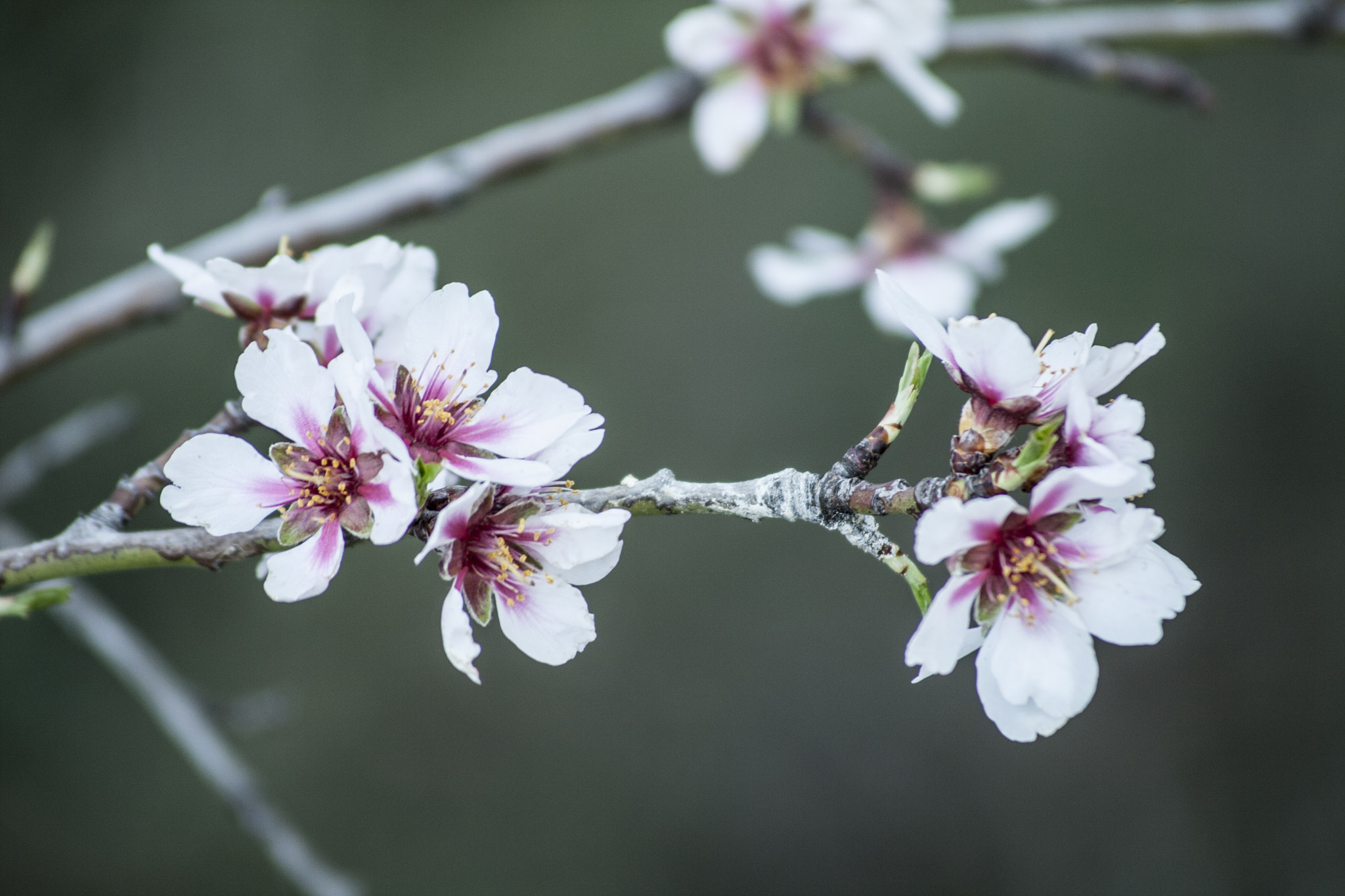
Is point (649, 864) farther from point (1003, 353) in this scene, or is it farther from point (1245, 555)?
point (1003, 353)

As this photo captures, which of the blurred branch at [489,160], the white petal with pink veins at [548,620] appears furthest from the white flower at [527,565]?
the blurred branch at [489,160]

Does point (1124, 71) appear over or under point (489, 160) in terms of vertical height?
under

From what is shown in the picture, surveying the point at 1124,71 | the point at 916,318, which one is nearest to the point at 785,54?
the point at 1124,71

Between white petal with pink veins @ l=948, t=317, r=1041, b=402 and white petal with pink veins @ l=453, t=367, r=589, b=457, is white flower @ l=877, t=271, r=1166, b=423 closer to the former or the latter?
white petal with pink veins @ l=948, t=317, r=1041, b=402

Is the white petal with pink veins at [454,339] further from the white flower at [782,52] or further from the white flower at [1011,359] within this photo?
the white flower at [782,52]

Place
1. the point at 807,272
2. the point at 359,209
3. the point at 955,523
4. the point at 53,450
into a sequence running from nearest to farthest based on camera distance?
1. the point at 955,523
2. the point at 359,209
3. the point at 53,450
4. the point at 807,272

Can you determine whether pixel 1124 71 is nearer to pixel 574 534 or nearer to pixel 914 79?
pixel 914 79

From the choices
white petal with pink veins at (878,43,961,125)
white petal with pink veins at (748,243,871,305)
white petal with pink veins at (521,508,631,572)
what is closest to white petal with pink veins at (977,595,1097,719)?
white petal with pink veins at (521,508,631,572)
